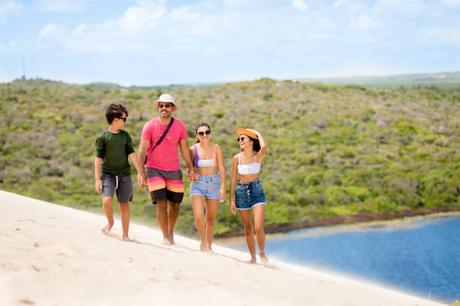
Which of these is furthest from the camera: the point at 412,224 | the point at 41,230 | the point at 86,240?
the point at 412,224

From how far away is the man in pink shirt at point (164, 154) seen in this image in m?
9.09

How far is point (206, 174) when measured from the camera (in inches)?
363

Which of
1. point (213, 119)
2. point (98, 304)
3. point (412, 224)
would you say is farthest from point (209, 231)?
point (213, 119)

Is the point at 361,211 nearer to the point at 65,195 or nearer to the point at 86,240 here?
the point at 65,195

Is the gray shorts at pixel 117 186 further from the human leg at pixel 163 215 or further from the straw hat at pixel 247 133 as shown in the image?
the straw hat at pixel 247 133

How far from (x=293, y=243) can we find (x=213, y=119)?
27.4 meters

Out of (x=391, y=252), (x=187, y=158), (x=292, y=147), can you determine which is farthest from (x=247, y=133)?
(x=292, y=147)

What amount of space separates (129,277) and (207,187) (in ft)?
9.26

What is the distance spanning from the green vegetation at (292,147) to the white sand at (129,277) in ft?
63.4

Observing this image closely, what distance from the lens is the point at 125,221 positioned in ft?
30.1

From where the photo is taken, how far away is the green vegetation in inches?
1362

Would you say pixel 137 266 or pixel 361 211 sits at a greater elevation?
pixel 137 266

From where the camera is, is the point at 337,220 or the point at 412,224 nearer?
the point at 412,224

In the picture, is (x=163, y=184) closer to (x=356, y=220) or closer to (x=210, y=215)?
(x=210, y=215)
